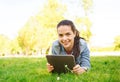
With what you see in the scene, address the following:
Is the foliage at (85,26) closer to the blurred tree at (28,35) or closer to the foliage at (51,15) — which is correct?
the foliage at (51,15)

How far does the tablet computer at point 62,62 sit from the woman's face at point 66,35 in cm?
47

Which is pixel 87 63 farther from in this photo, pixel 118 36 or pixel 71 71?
pixel 118 36

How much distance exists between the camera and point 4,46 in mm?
93625

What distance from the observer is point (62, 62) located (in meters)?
5.77

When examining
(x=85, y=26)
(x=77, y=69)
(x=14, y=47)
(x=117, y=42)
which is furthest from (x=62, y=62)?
(x=117, y=42)

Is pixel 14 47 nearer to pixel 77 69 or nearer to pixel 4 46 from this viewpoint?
pixel 4 46

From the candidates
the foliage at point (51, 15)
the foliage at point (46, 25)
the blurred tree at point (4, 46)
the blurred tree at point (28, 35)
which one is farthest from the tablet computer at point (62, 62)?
the blurred tree at point (4, 46)

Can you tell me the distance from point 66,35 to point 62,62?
60 cm

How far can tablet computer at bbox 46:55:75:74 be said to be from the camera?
5585 mm

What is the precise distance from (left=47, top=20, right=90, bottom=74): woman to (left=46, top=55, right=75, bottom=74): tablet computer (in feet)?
0.37

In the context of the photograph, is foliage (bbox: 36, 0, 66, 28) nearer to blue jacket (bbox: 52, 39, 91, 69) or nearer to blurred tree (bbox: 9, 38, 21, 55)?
blurred tree (bbox: 9, 38, 21, 55)

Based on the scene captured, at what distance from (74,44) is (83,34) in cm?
3947

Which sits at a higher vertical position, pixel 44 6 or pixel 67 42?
pixel 44 6

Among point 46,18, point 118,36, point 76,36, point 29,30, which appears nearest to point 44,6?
point 46,18
